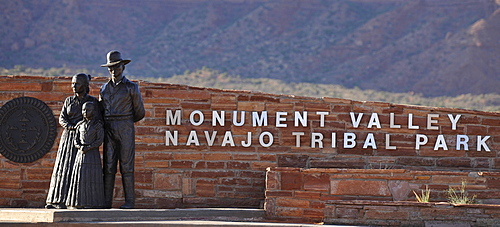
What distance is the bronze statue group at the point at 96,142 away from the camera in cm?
981

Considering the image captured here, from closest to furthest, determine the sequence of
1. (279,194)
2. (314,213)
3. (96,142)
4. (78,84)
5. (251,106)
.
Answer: (96,142) → (78,84) → (314,213) → (279,194) → (251,106)

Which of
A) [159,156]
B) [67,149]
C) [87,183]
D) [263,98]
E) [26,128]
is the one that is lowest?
[87,183]

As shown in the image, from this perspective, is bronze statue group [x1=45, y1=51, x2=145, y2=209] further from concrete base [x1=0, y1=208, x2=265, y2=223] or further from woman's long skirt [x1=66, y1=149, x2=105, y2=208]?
concrete base [x1=0, y1=208, x2=265, y2=223]

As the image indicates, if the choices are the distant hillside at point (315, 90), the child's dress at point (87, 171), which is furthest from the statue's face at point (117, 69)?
the distant hillside at point (315, 90)

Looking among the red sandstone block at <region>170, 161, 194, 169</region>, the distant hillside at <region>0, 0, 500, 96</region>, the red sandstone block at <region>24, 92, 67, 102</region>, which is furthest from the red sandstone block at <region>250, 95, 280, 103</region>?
the distant hillside at <region>0, 0, 500, 96</region>

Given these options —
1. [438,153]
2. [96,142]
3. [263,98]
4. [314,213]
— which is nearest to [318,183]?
[314,213]

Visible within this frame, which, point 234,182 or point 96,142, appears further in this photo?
point 234,182

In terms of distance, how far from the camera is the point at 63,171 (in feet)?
32.6

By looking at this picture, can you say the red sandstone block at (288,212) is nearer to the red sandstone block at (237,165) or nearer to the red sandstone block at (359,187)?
the red sandstone block at (359,187)

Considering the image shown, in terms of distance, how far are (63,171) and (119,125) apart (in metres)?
0.87

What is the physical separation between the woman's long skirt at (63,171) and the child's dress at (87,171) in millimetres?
83

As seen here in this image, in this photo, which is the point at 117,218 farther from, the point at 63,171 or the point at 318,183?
the point at 318,183

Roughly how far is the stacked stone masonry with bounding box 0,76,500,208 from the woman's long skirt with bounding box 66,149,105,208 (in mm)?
3006

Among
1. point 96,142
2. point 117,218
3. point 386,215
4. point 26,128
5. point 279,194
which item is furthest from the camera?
point 26,128
